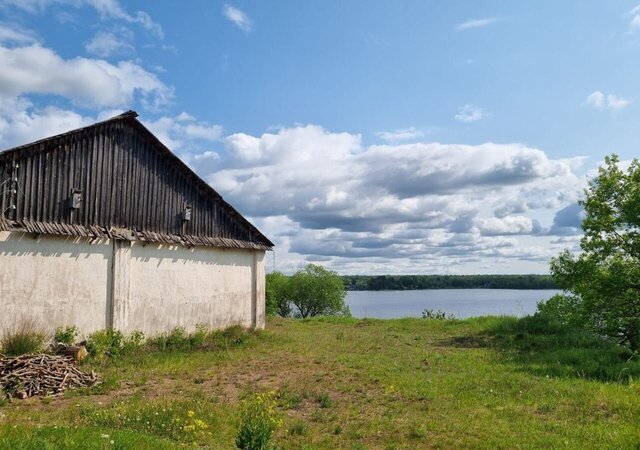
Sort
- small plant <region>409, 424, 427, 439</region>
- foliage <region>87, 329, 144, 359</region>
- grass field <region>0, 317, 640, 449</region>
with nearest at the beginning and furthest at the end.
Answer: grass field <region>0, 317, 640, 449</region>
small plant <region>409, 424, 427, 439</region>
foliage <region>87, 329, 144, 359</region>

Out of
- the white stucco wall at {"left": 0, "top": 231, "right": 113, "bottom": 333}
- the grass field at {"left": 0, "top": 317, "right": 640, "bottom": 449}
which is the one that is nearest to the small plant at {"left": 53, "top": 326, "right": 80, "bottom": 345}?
the white stucco wall at {"left": 0, "top": 231, "right": 113, "bottom": 333}

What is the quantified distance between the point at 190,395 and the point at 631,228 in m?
19.1

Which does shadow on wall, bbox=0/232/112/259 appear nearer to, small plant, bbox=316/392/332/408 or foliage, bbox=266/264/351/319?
small plant, bbox=316/392/332/408

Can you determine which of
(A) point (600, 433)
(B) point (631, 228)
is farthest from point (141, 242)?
(B) point (631, 228)

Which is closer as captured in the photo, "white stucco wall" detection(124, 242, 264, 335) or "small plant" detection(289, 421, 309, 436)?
"small plant" detection(289, 421, 309, 436)

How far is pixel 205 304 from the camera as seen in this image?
20.2m

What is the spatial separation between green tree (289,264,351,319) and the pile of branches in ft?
147

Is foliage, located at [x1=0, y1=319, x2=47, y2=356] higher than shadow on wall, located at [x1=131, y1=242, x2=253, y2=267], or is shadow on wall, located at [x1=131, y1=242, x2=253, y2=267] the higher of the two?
shadow on wall, located at [x1=131, y1=242, x2=253, y2=267]

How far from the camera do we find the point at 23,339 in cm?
1387

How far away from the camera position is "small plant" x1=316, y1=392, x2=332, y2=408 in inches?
434

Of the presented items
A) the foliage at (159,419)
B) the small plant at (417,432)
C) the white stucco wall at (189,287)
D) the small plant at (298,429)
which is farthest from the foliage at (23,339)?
the small plant at (417,432)

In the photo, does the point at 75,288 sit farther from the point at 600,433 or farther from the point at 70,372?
the point at 600,433

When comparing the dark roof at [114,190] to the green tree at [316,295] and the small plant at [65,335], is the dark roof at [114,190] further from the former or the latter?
the green tree at [316,295]

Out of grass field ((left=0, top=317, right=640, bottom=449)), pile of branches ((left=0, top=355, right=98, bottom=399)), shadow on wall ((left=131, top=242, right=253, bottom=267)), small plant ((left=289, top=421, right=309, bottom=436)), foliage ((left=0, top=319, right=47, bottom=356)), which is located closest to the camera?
grass field ((left=0, top=317, right=640, bottom=449))
